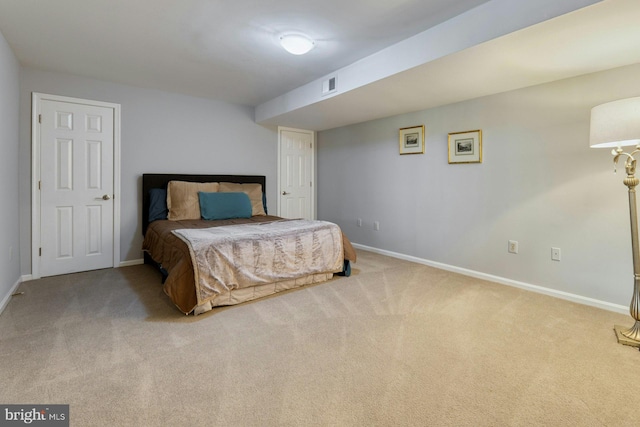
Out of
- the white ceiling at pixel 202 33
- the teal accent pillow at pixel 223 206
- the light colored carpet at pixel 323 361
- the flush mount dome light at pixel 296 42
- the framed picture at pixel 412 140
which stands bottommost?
the light colored carpet at pixel 323 361

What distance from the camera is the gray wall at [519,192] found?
2.71 m

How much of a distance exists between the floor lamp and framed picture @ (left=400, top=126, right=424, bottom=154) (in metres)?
2.03

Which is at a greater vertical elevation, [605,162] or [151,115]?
[151,115]

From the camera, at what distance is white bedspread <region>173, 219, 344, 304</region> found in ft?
8.47

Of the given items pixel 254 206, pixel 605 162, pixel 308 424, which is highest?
pixel 605 162

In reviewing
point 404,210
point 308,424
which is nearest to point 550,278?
point 404,210

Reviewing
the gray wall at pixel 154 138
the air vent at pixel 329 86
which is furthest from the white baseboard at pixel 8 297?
the air vent at pixel 329 86

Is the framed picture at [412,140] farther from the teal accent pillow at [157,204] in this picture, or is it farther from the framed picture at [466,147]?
the teal accent pillow at [157,204]

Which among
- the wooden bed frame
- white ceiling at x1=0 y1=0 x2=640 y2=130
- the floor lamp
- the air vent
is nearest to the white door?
the wooden bed frame

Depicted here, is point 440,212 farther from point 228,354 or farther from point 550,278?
point 228,354

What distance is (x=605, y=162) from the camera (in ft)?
8.87

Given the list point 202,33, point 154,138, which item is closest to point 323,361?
point 202,33

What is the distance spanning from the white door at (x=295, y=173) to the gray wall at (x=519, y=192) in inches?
52.6

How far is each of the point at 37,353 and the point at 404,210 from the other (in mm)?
3952
